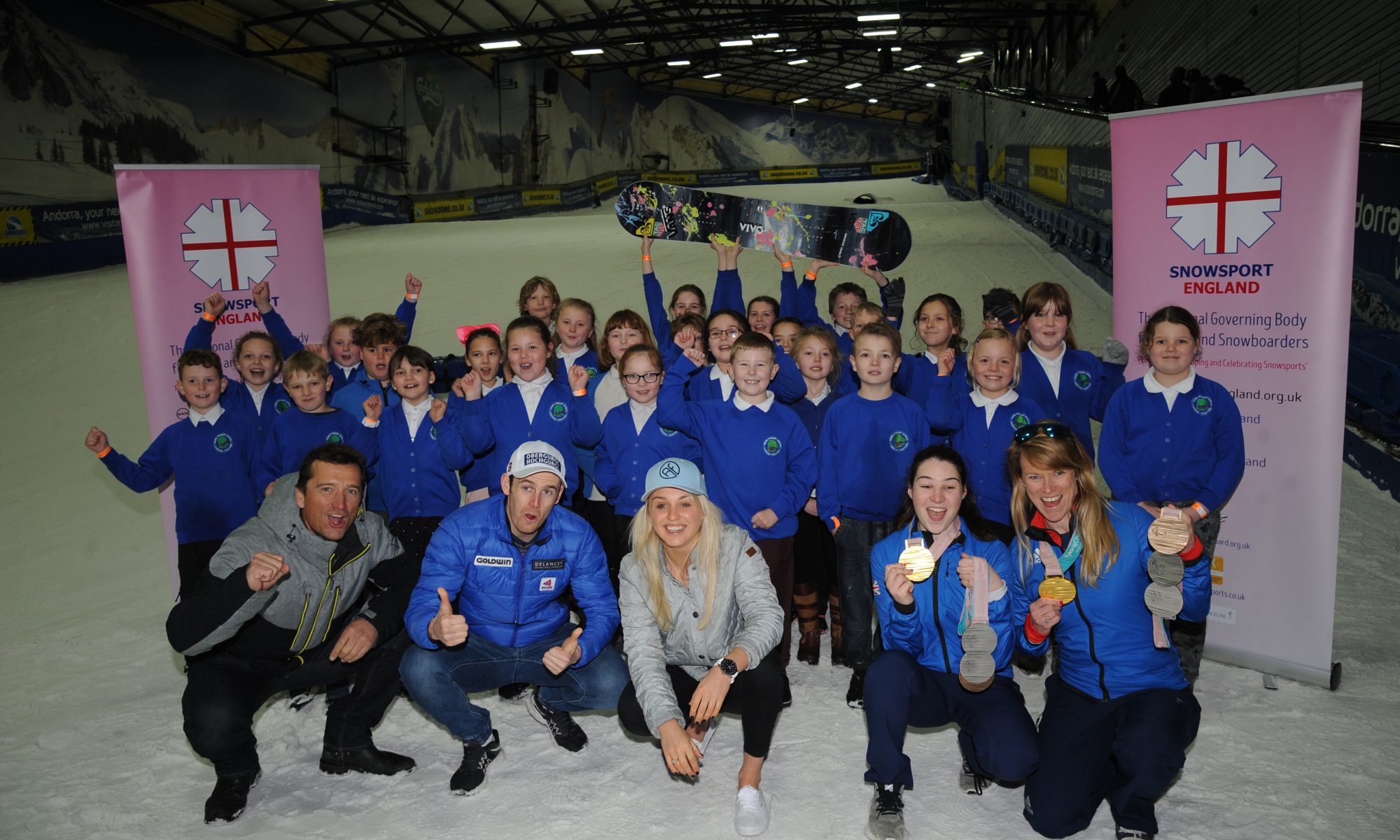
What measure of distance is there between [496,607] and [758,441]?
4.01ft

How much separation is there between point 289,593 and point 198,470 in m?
1.15

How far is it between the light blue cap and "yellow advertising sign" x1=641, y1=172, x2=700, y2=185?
1227 inches

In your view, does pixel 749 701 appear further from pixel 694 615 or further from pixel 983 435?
pixel 983 435

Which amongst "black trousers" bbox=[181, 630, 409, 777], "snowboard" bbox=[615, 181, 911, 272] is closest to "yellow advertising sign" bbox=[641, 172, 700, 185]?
"snowboard" bbox=[615, 181, 911, 272]

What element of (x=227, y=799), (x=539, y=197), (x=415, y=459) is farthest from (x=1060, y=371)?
(x=539, y=197)

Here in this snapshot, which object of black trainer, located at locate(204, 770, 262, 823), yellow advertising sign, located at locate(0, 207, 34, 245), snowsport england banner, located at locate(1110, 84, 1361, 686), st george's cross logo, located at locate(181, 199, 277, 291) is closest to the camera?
black trainer, located at locate(204, 770, 262, 823)

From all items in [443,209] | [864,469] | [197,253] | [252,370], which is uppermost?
[443,209]

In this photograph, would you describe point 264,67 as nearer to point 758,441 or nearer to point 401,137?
point 401,137

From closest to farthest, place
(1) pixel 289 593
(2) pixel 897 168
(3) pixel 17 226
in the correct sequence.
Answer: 1. (1) pixel 289 593
2. (3) pixel 17 226
3. (2) pixel 897 168

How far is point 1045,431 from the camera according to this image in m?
2.96

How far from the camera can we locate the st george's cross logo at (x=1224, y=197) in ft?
11.4

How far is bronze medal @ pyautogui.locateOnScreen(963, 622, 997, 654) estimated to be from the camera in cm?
272

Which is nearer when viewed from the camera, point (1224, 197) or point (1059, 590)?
point (1059, 590)

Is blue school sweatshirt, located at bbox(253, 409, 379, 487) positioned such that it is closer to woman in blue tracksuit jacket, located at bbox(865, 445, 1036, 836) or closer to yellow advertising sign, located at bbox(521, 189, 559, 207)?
woman in blue tracksuit jacket, located at bbox(865, 445, 1036, 836)
